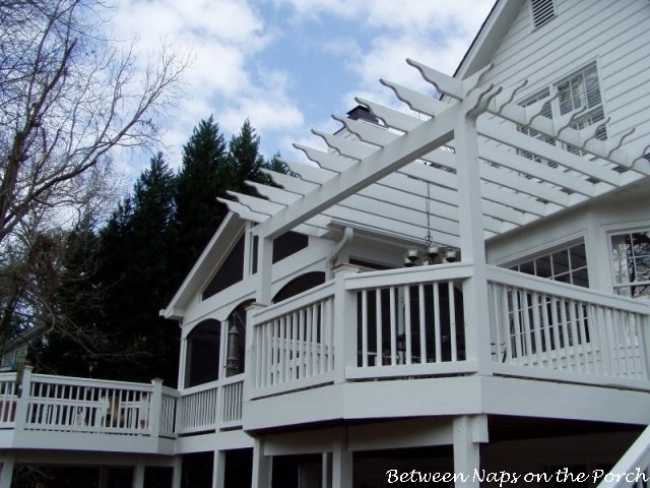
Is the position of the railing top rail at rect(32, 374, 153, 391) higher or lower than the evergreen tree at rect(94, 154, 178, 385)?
lower

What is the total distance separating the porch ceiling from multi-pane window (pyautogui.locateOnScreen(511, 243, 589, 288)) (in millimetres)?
521

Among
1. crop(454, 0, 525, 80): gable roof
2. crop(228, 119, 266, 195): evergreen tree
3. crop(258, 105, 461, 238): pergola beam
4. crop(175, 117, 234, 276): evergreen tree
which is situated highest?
crop(228, 119, 266, 195): evergreen tree

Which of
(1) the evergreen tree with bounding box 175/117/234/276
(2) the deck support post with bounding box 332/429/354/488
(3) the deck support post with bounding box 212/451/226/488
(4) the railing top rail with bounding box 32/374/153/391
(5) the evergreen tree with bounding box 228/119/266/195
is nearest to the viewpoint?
(2) the deck support post with bounding box 332/429/354/488

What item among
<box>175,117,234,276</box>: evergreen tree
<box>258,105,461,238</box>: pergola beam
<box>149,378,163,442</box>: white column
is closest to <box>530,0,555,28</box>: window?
<box>258,105,461,238</box>: pergola beam

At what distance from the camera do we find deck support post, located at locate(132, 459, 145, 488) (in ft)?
34.9

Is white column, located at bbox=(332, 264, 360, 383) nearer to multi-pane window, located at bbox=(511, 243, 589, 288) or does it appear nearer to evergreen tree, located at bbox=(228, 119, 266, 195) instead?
multi-pane window, located at bbox=(511, 243, 589, 288)

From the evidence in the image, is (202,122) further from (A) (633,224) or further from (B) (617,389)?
(B) (617,389)

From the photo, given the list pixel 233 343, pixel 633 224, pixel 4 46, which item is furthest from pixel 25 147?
pixel 633 224

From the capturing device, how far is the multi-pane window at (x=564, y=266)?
7777 mm

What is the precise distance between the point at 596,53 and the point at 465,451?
221 inches

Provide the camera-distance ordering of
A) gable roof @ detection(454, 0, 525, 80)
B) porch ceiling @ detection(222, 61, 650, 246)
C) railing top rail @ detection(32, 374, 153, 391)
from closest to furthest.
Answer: porch ceiling @ detection(222, 61, 650, 246) → gable roof @ detection(454, 0, 525, 80) → railing top rail @ detection(32, 374, 153, 391)

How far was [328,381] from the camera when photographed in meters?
5.38

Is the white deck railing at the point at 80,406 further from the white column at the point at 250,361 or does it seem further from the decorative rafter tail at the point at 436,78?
the decorative rafter tail at the point at 436,78

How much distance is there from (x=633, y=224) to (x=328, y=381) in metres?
3.89
